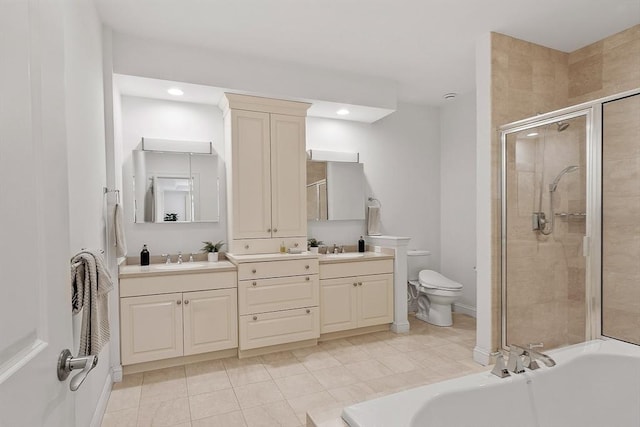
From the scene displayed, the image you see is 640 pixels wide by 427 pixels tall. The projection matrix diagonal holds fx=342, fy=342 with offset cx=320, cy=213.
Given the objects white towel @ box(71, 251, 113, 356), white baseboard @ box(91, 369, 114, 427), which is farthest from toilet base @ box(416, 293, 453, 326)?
white towel @ box(71, 251, 113, 356)

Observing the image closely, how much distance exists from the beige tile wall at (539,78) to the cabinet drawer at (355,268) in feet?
3.63

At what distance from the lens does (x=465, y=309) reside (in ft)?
13.8

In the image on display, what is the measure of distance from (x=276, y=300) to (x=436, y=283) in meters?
1.81

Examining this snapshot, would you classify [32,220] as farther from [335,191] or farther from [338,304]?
[335,191]

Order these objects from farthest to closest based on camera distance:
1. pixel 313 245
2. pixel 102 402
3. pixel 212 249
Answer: pixel 313 245 → pixel 212 249 → pixel 102 402

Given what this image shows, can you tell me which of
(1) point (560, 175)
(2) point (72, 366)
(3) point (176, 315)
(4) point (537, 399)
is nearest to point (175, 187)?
(3) point (176, 315)

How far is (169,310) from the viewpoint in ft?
9.14

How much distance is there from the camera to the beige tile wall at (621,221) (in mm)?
2281

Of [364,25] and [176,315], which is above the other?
[364,25]

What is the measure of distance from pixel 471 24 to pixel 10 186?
302 cm

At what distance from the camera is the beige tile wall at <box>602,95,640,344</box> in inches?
89.8

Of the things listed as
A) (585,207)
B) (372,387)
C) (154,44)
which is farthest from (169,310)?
(585,207)

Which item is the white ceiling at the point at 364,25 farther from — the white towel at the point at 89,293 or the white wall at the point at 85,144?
the white towel at the point at 89,293

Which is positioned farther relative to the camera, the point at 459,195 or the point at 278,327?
the point at 459,195
